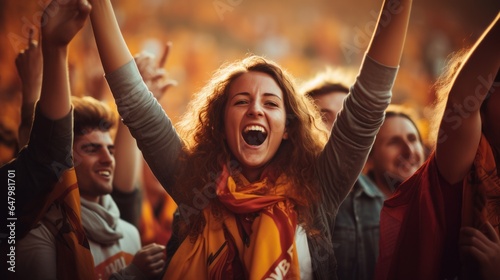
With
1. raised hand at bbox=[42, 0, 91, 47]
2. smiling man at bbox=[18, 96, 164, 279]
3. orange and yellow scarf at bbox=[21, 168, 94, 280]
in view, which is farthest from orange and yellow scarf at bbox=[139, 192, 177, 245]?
raised hand at bbox=[42, 0, 91, 47]

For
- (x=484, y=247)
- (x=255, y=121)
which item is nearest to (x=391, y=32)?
(x=255, y=121)

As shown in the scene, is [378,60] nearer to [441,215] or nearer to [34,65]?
[441,215]

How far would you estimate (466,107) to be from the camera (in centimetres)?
100

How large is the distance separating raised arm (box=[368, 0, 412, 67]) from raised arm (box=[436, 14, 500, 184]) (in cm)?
14

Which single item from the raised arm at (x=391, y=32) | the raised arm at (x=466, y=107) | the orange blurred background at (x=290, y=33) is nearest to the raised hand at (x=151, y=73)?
the raised arm at (x=391, y=32)

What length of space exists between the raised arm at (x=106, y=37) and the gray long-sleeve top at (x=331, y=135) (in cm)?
2

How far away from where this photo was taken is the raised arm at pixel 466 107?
0.96m

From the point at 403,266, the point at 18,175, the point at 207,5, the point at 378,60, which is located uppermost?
the point at 207,5

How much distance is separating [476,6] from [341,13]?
1341mm

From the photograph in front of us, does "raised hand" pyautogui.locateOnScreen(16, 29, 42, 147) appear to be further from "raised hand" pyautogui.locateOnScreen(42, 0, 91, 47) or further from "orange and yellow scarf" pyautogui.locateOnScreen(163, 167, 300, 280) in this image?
"orange and yellow scarf" pyautogui.locateOnScreen(163, 167, 300, 280)

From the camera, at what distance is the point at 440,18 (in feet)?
16.6

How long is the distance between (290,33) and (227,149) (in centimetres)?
370

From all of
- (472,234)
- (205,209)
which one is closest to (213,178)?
(205,209)

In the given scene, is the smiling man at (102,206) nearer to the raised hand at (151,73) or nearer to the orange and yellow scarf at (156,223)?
the raised hand at (151,73)
